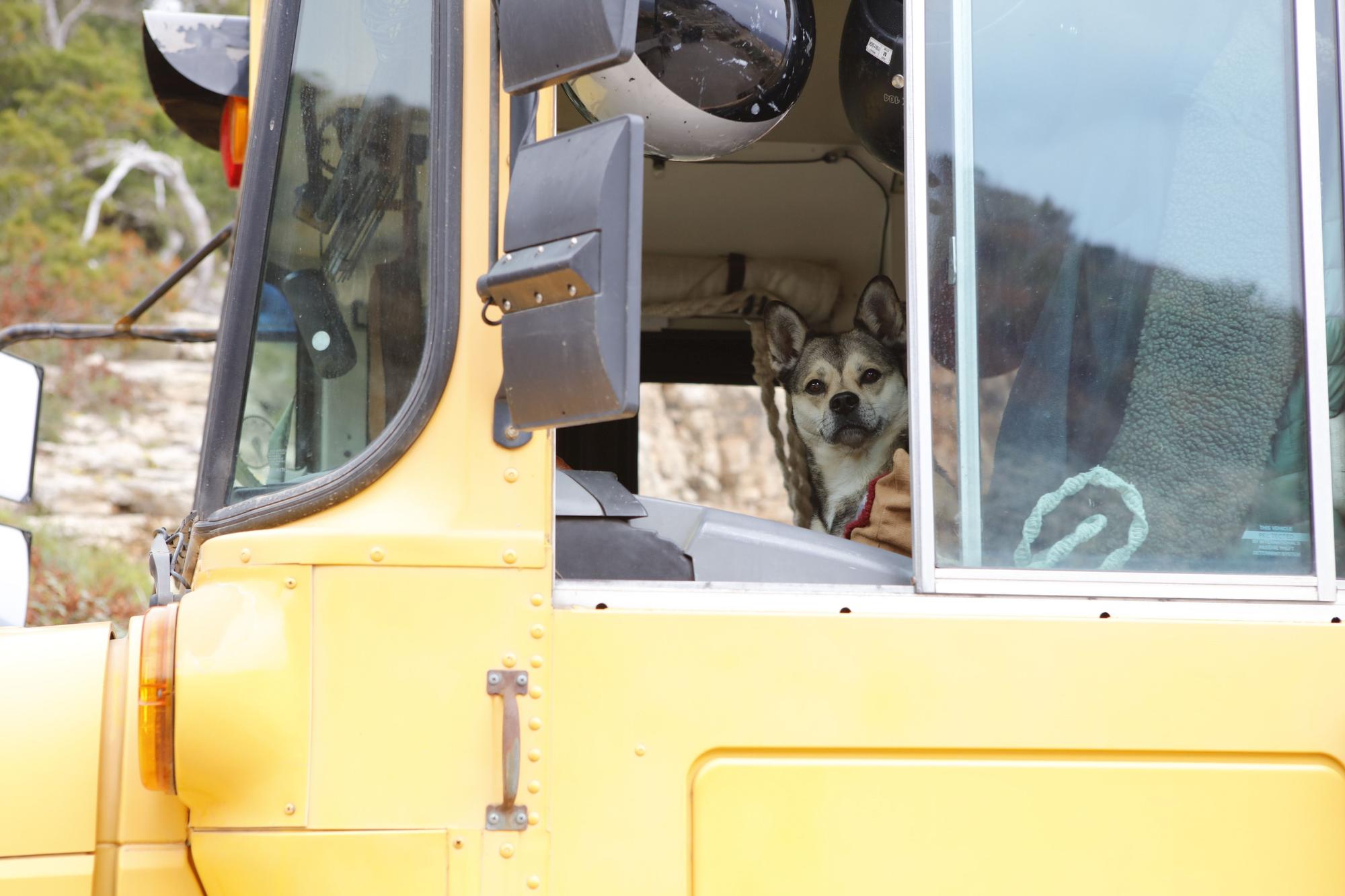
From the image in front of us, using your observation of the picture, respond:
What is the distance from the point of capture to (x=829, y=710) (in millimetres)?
1628

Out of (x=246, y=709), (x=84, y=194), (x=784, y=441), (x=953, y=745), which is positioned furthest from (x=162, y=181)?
(x=953, y=745)

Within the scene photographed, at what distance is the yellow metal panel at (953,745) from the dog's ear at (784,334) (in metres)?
2.07

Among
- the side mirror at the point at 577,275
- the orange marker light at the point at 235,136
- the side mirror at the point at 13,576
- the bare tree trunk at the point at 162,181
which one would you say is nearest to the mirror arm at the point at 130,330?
the orange marker light at the point at 235,136

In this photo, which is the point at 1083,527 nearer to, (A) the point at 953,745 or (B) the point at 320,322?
(A) the point at 953,745

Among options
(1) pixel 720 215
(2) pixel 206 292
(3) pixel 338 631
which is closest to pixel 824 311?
(1) pixel 720 215

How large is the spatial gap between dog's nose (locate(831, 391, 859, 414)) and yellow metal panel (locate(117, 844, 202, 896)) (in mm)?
2204

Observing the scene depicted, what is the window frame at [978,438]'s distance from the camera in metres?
1.72

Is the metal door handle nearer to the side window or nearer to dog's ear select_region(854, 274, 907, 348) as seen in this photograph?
the side window

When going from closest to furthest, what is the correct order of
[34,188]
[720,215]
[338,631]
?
[338,631] < [720,215] < [34,188]

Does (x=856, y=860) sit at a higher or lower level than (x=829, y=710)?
lower

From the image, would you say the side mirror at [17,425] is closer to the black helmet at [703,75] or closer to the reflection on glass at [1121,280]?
the black helmet at [703,75]

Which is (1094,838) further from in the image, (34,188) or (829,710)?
(34,188)

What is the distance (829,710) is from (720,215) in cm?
216

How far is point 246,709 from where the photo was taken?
1.53 m
